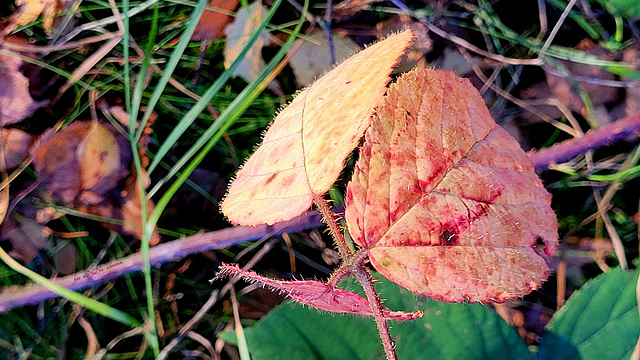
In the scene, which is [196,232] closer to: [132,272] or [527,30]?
[132,272]

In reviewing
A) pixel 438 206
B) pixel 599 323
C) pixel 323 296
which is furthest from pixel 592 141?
pixel 323 296

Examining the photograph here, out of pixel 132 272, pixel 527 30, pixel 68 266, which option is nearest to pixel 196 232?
pixel 132 272

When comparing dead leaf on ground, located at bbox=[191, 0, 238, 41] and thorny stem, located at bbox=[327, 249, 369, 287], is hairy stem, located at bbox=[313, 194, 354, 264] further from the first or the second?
dead leaf on ground, located at bbox=[191, 0, 238, 41]

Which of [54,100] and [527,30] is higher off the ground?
[527,30]

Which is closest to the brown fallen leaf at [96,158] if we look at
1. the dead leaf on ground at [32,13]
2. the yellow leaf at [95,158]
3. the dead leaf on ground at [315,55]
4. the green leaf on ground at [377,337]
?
the yellow leaf at [95,158]

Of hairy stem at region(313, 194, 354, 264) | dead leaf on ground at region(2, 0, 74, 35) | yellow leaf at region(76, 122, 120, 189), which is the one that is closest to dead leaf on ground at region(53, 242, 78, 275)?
yellow leaf at region(76, 122, 120, 189)

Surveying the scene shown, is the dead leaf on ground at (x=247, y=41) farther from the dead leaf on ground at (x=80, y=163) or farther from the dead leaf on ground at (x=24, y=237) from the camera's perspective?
the dead leaf on ground at (x=24, y=237)
